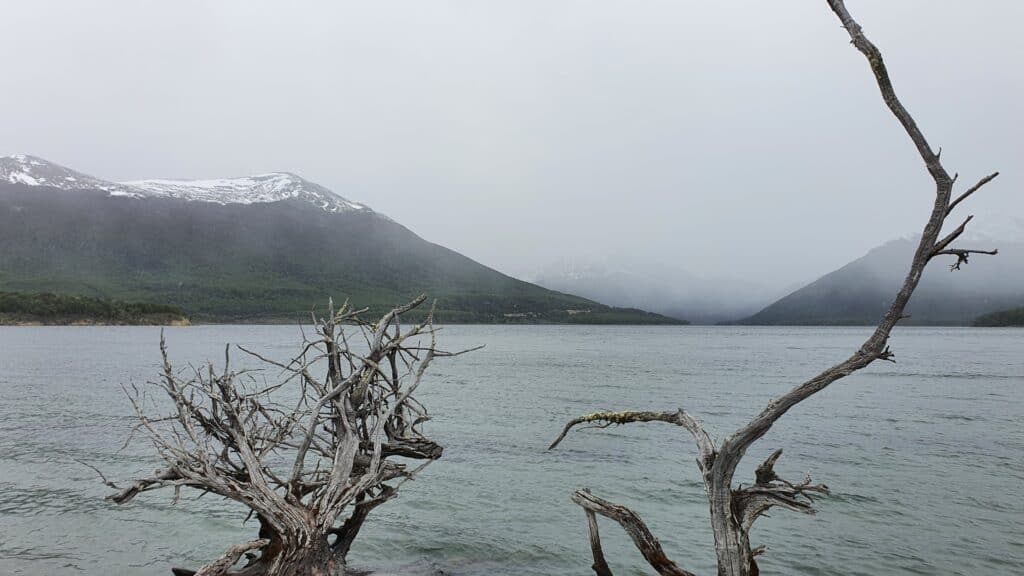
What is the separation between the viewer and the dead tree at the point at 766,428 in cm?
547

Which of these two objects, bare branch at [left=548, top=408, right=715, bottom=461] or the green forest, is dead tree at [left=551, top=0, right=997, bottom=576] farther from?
the green forest

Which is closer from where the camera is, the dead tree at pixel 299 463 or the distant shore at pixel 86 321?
the dead tree at pixel 299 463

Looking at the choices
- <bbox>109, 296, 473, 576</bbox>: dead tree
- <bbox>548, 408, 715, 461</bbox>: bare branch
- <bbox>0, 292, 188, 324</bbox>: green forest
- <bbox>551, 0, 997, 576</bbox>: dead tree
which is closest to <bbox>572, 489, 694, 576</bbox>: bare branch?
<bbox>551, 0, 997, 576</bbox>: dead tree

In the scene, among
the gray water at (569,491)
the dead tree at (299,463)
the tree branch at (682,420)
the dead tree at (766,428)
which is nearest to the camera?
the dead tree at (766,428)

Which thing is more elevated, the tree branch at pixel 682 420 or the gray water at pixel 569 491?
the tree branch at pixel 682 420

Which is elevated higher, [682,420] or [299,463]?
[682,420]

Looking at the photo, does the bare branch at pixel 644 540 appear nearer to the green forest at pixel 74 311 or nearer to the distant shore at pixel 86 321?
the distant shore at pixel 86 321

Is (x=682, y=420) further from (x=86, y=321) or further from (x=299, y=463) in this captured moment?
(x=86, y=321)

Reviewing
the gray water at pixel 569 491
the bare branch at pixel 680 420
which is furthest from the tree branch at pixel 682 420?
the gray water at pixel 569 491

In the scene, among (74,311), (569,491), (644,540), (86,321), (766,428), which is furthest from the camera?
(86,321)

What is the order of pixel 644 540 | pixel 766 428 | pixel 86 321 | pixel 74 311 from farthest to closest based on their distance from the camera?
pixel 86 321
pixel 74 311
pixel 644 540
pixel 766 428

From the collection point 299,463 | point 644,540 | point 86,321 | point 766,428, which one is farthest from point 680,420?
point 86,321

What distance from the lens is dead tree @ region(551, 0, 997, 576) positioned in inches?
215

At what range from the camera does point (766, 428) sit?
268 inches
